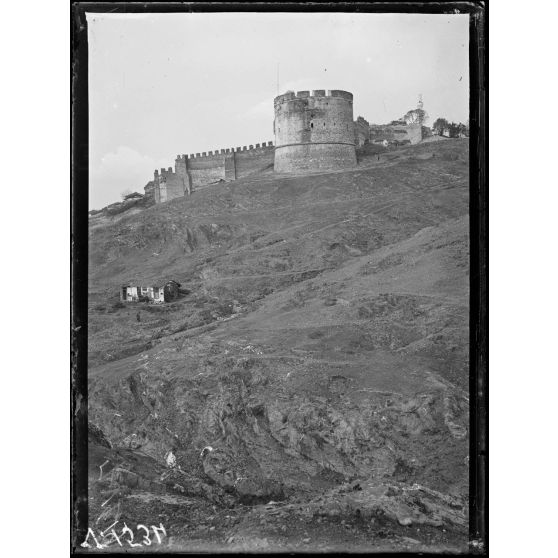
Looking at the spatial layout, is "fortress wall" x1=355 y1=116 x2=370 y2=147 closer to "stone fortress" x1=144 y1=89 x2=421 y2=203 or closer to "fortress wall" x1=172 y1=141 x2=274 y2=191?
"stone fortress" x1=144 y1=89 x2=421 y2=203

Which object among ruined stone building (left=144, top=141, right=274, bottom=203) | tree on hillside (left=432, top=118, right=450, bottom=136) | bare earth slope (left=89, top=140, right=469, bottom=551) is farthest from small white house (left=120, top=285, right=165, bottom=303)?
tree on hillside (left=432, top=118, right=450, bottom=136)

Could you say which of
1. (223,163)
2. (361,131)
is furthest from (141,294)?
(361,131)

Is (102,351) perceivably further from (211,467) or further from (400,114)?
(400,114)

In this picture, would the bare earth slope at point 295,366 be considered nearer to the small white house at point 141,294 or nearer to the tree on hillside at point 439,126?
the small white house at point 141,294

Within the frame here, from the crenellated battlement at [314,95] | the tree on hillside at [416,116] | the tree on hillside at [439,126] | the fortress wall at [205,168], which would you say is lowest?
the fortress wall at [205,168]

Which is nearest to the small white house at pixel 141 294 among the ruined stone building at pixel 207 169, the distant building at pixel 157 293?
the distant building at pixel 157 293

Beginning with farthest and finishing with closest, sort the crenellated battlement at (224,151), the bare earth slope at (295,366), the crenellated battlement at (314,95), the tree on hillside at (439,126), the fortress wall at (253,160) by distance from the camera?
the fortress wall at (253,160) → the crenellated battlement at (224,151) → the crenellated battlement at (314,95) → the tree on hillside at (439,126) → the bare earth slope at (295,366)

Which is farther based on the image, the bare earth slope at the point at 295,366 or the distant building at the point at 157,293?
the distant building at the point at 157,293

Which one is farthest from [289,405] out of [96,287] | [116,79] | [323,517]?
[116,79]
